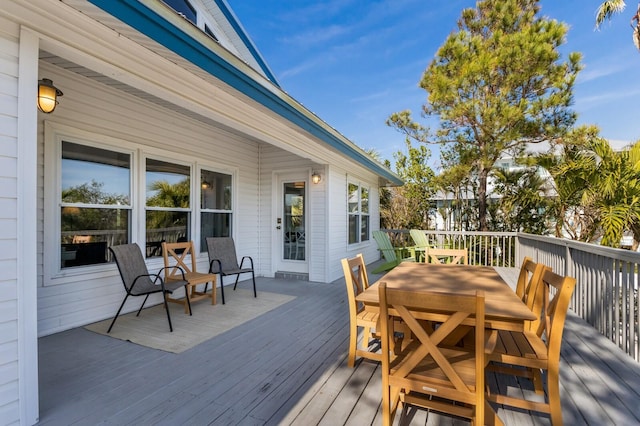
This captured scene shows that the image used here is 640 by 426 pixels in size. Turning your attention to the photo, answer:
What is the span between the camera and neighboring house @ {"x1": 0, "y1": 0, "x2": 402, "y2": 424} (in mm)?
1763

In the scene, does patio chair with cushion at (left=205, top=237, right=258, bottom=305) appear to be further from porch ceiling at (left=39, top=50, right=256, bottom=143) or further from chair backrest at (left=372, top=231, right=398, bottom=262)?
chair backrest at (left=372, top=231, right=398, bottom=262)

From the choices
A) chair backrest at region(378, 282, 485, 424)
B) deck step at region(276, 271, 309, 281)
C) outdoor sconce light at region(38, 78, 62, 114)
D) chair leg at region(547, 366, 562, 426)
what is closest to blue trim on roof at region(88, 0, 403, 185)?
outdoor sconce light at region(38, 78, 62, 114)

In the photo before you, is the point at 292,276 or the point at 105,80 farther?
the point at 292,276

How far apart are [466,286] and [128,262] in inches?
135

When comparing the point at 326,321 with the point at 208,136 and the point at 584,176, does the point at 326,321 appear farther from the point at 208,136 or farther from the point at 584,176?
the point at 584,176

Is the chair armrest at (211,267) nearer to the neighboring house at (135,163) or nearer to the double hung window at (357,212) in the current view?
the neighboring house at (135,163)

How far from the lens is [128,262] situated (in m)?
3.44

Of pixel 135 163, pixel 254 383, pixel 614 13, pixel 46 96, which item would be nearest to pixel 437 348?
pixel 254 383

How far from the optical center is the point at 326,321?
11.8ft

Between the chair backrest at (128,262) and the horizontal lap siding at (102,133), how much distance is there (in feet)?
1.48

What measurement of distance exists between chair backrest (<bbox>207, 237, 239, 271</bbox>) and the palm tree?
31.7ft

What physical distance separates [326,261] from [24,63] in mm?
4725

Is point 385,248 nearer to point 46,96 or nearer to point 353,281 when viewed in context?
point 353,281

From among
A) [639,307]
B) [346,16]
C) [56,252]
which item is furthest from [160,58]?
[346,16]
